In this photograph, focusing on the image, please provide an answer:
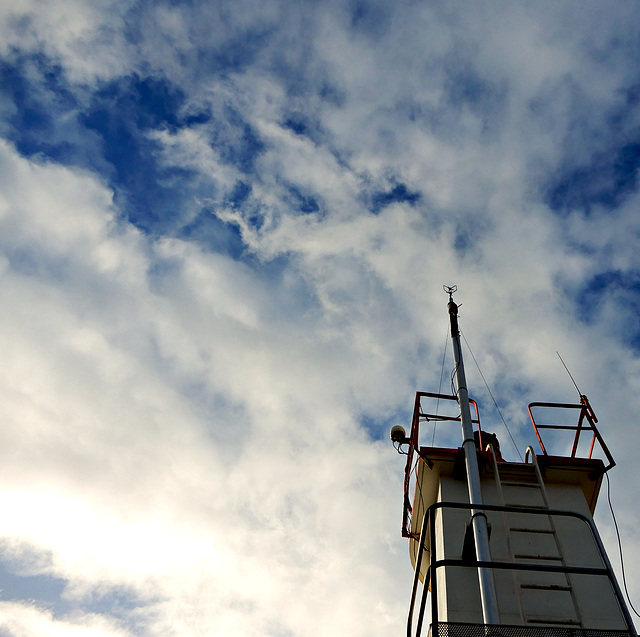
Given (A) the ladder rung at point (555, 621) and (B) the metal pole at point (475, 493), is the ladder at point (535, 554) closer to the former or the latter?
(A) the ladder rung at point (555, 621)

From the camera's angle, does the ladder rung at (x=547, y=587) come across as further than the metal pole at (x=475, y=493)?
Yes

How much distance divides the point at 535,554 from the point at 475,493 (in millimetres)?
1599

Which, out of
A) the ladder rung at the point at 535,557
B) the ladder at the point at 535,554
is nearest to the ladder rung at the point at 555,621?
the ladder at the point at 535,554

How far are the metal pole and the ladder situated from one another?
1.86ft

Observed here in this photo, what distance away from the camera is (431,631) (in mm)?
5203

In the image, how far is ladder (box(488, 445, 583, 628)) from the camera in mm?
8016

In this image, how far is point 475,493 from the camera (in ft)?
27.3

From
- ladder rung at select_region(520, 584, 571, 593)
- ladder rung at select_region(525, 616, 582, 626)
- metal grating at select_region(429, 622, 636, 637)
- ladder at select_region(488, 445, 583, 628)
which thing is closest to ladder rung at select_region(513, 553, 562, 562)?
ladder at select_region(488, 445, 583, 628)

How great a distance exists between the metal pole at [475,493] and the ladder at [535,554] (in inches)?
22.3

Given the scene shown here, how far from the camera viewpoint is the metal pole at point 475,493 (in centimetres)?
715

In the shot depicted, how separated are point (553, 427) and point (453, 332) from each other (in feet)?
8.82

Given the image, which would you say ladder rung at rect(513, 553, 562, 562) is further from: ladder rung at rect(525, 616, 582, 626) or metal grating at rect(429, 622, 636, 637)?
metal grating at rect(429, 622, 636, 637)

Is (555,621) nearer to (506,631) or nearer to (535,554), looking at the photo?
(535,554)

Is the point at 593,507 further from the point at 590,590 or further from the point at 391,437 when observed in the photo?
the point at 391,437
